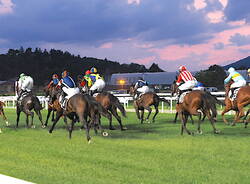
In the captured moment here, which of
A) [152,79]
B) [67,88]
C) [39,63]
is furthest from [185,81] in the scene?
[39,63]

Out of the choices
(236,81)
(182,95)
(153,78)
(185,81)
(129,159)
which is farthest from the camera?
(153,78)

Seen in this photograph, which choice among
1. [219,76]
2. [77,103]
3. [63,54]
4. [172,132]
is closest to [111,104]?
[172,132]

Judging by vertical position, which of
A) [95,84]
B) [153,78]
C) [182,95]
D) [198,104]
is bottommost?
[198,104]

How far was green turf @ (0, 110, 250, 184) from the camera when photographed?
614cm

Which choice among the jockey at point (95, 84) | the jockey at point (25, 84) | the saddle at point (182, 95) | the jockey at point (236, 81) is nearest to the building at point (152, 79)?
the jockey at point (25, 84)

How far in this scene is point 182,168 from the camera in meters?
6.77

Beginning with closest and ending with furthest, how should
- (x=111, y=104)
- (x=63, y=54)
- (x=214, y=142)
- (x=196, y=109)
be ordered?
(x=214, y=142) < (x=196, y=109) < (x=111, y=104) < (x=63, y=54)

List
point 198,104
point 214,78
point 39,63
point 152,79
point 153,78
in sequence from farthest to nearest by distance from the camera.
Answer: point 39,63 → point 153,78 → point 152,79 → point 214,78 → point 198,104

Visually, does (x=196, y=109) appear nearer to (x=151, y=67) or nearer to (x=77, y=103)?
(x=77, y=103)

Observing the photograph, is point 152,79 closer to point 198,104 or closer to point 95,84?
point 95,84

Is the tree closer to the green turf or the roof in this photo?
the roof

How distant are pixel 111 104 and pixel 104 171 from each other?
7522 mm

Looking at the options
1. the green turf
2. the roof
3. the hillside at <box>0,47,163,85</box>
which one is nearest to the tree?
the hillside at <box>0,47,163,85</box>

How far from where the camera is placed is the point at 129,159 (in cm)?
770
